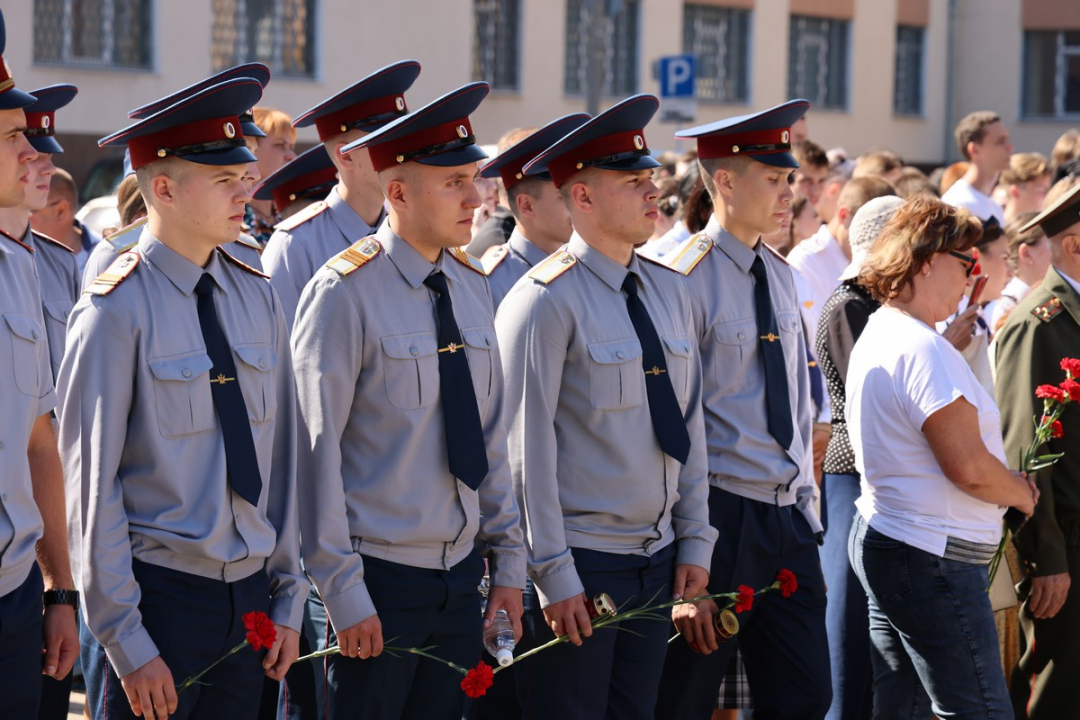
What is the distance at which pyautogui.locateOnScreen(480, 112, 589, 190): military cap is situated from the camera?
512cm

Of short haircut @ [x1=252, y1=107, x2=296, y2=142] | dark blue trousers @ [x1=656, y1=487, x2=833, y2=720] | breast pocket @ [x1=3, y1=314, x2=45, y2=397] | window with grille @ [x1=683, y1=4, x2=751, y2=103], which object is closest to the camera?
breast pocket @ [x1=3, y1=314, x2=45, y2=397]

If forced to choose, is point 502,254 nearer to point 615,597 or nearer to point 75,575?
point 615,597

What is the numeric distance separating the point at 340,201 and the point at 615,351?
54.0 inches

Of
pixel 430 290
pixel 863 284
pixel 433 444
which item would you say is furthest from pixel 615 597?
pixel 863 284

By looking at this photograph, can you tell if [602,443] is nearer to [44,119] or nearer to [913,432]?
[913,432]

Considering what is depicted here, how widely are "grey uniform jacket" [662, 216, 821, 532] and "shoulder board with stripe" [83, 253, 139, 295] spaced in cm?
196

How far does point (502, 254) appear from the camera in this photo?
18.0ft

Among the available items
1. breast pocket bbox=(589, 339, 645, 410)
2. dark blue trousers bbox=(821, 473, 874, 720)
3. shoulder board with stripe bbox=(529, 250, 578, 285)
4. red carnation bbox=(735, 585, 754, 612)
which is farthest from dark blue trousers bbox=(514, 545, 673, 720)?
dark blue trousers bbox=(821, 473, 874, 720)

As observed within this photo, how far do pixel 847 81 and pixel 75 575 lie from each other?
24657mm

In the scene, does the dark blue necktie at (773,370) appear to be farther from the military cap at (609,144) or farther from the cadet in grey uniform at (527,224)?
the cadet in grey uniform at (527,224)

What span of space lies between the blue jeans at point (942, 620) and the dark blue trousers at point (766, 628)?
0.25m

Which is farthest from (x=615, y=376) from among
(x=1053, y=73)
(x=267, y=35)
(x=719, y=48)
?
(x=1053, y=73)

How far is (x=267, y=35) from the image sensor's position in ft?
63.5

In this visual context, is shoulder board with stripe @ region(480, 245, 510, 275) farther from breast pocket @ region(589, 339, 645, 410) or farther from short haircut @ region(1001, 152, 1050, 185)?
short haircut @ region(1001, 152, 1050, 185)
